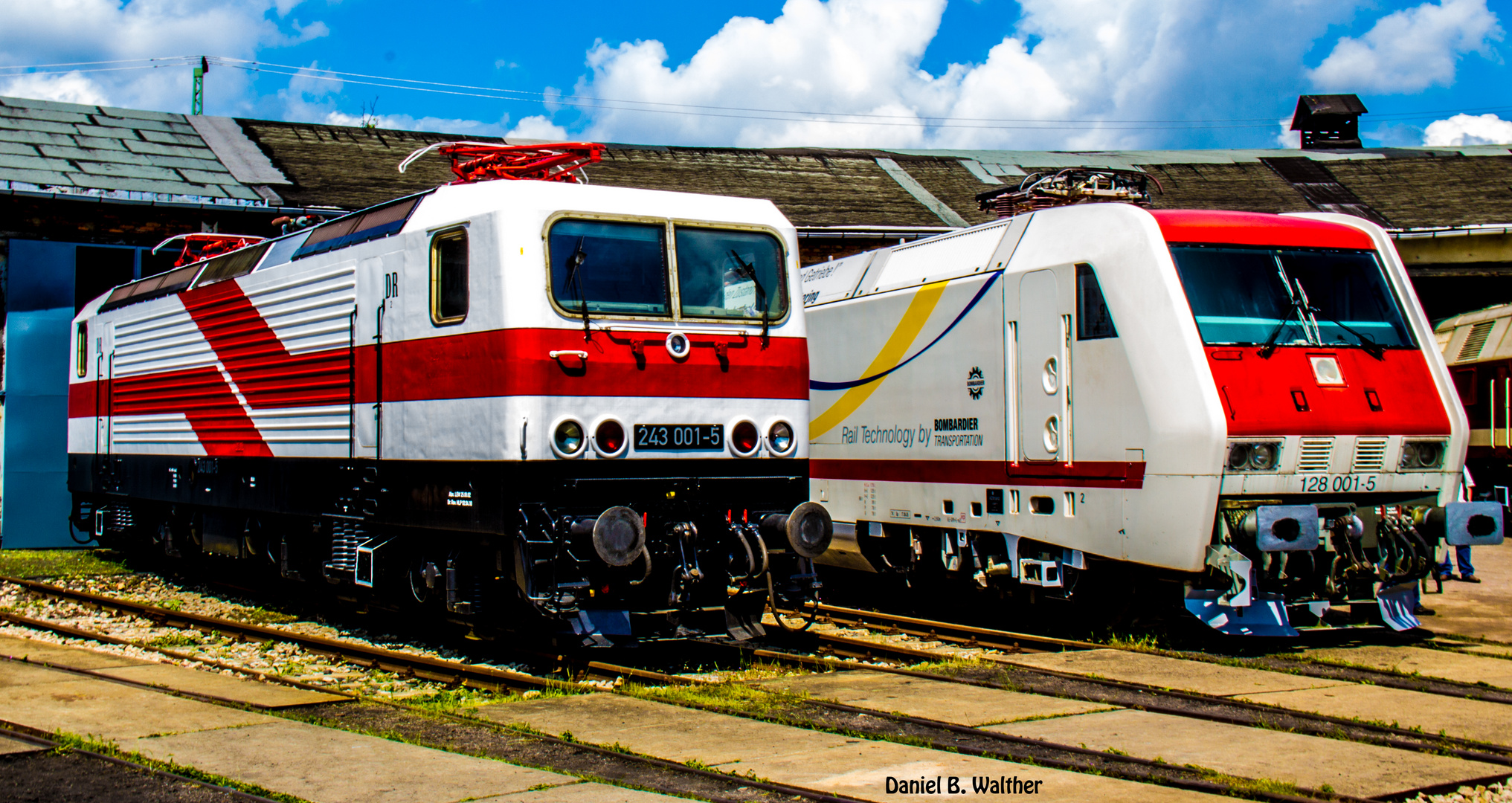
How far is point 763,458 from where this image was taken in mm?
9289

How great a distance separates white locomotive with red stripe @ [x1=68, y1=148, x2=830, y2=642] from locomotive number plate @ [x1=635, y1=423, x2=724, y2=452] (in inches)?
0.6

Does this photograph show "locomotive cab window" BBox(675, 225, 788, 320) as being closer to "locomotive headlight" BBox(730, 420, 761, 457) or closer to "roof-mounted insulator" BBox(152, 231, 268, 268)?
"locomotive headlight" BBox(730, 420, 761, 457)

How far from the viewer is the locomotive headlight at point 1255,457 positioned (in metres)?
8.95

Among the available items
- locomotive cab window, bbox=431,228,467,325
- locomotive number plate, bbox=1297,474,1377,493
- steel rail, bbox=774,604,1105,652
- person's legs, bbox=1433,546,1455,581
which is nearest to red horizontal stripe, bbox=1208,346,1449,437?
locomotive number plate, bbox=1297,474,1377,493

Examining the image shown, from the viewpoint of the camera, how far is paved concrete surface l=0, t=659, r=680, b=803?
5.61 meters

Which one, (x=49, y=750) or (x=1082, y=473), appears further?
(x=1082, y=473)

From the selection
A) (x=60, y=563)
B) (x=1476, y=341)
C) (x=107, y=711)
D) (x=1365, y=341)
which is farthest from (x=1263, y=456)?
(x=60, y=563)

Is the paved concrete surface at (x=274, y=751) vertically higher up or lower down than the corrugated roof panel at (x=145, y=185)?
lower down

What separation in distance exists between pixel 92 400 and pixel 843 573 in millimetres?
9577

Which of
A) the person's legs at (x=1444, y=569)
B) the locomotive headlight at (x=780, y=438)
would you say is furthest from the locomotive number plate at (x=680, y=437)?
the person's legs at (x=1444, y=569)

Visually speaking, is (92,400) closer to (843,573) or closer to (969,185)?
(843,573)

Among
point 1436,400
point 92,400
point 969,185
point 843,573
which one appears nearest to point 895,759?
point 1436,400

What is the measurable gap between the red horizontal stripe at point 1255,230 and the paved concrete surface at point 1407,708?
11.2 ft

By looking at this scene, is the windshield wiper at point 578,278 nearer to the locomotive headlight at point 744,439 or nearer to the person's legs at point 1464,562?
the locomotive headlight at point 744,439
